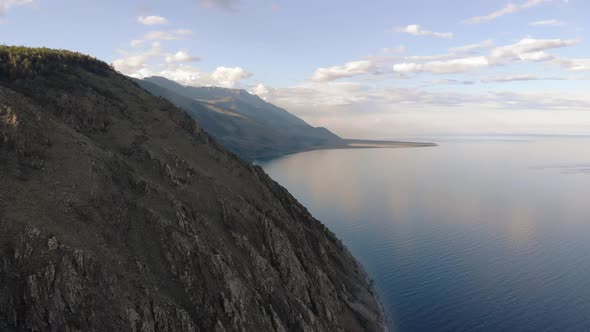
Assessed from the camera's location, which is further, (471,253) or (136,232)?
(471,253)

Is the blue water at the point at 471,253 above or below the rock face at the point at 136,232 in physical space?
below

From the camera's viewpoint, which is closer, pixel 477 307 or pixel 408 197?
pixel 477 307

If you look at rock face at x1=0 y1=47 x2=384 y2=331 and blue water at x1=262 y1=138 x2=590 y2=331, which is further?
blue water at x1=262 y1=138 x2=590 y2=331

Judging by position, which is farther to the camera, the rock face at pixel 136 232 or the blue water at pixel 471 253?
the blue water at pixel 471 253

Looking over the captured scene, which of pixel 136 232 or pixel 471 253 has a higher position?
pixel 136 232

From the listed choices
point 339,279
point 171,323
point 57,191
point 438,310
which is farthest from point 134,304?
point 438,310

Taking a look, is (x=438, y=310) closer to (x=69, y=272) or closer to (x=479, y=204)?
(x=69, y=272)

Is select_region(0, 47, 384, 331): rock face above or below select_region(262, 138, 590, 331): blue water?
above

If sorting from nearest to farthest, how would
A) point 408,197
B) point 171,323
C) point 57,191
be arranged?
point 171,323 → point 57,191 → point 408,197
